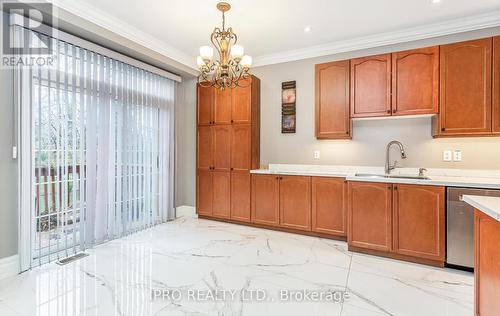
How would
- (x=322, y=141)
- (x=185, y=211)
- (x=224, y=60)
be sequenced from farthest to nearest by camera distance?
1. (x=185, y=211)
2. (x=322, y=141)
3. (x=224, y=60)

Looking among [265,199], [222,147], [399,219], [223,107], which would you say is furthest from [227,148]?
[399,219]

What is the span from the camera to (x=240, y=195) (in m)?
4.16

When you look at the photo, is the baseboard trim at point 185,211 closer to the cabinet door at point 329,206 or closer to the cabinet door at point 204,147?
the cabinet door at point 204,147

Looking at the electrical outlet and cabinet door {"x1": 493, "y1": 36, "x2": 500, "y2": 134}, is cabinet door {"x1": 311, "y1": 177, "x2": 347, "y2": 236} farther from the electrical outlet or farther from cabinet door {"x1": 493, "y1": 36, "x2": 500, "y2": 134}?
cabinet door {"x1": 493, "y1": 36, "x2": 500, "y2": 134}

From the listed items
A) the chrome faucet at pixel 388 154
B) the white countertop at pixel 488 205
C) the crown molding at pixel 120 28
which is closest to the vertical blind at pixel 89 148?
the crown molding at pixel 120 28

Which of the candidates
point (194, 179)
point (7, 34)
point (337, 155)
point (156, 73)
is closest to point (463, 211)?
point (337, 155)

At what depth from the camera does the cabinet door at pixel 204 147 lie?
4410mm

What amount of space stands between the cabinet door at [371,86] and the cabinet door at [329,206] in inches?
38.5

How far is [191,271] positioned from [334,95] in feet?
9.33

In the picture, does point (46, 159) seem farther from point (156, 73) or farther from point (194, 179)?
point (194, 179)

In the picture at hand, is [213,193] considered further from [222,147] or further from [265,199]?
[265,199]

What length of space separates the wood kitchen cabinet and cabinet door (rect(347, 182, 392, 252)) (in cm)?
127

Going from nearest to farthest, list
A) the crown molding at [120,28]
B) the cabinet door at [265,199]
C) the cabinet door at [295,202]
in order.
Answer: the crown molding at [120,28]
the cabinet door at [295,202]
the cabinet door at [265,199]

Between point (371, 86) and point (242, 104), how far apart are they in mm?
1844
